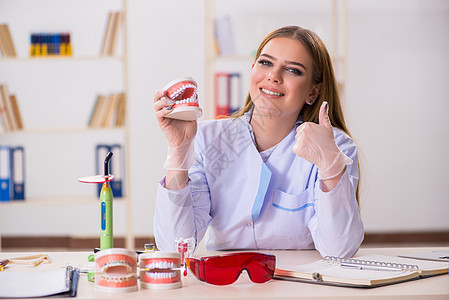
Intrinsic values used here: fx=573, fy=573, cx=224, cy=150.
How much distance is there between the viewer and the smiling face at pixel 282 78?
176 centimetres

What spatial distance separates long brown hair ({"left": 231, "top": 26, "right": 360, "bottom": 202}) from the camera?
5.92 feet

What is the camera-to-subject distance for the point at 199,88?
14.0ft

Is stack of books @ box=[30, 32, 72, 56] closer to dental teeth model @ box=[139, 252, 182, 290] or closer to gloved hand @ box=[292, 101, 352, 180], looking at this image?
gloved hand @ box=[292, 101, 352, 180]

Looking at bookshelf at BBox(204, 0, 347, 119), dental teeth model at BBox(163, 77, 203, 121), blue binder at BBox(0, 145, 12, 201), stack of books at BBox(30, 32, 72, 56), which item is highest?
bookshelf at BBox(204, 0, 347, 119)

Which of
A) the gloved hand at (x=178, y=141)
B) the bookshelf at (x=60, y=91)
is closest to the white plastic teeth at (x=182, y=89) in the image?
the gloved hand at (x=178, y=141)

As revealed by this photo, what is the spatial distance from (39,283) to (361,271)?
2.14 ft

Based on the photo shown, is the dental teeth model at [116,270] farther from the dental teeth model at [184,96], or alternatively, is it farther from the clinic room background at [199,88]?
Result: the clinic room background at [199,88]

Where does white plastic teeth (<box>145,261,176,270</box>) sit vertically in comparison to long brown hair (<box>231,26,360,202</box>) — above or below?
below

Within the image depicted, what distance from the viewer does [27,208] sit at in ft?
14.2

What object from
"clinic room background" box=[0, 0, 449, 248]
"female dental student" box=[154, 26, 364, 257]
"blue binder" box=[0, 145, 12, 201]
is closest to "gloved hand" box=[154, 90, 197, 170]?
"female dental student" box=[154, 26, 364, 257]

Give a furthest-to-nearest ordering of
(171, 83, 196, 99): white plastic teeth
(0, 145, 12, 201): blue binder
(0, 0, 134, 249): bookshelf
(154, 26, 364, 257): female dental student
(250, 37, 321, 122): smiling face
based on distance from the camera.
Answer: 1. (0, 0, 134, 249): bookshelf
2. (0, 145, 12, 201): blue binder
3. (250, 37, 321, 122): smiling face
4. (154, 26, 364, 257): female dental student
5. (171, 83, 196, 99): white plastic teeth

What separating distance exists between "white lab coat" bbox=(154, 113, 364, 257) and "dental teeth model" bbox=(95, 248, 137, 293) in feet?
1.49

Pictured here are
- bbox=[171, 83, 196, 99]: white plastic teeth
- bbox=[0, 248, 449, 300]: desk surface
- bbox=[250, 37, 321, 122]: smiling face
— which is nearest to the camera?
bbox=[0, 248, 449, 300]: desk surface

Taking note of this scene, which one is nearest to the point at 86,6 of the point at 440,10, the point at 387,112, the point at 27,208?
the point at 27,208
